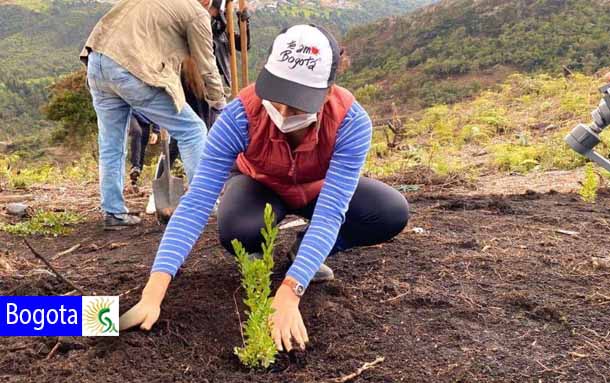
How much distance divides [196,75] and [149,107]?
1.84ft

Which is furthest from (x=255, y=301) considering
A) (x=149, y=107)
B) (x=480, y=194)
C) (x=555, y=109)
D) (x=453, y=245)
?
(x=555, y=109)

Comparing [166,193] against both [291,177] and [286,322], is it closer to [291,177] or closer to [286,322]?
[291,177]

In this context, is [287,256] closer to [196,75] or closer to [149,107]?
[149,107]

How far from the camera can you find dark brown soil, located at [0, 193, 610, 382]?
207 cm

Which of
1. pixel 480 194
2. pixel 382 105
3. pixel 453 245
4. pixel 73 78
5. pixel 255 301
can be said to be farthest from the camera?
pixel 382 105

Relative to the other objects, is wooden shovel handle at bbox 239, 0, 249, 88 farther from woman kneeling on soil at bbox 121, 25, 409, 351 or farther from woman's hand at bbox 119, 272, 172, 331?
woman's hand at bbox 119, 272, 172, 331

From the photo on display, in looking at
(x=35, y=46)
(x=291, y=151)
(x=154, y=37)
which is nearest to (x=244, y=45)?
(x=154, y=37)

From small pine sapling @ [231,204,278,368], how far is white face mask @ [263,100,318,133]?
0.38m

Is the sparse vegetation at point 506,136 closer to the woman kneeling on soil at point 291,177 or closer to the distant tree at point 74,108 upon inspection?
the woman kneeling on soil at point 291,177

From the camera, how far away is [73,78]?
20984mm

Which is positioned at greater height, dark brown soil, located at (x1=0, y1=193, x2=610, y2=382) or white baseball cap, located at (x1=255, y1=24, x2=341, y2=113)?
white baseball cap, located at (x1=255, y1=24, x2=341, y2=113)

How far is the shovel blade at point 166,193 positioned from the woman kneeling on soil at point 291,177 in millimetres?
1393

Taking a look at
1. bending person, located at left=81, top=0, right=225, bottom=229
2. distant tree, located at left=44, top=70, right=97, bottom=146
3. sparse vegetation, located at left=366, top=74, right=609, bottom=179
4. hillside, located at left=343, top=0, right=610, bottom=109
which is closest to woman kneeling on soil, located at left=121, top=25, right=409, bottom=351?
bending person, located at left=81, top=0, right=225, bottom=229

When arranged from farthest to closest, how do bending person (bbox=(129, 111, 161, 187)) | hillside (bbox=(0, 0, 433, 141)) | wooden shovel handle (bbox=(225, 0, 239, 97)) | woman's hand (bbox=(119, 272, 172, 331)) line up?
hillside (bbox=(0, 0, 433, 141)), bending person (bbox=(129, 111, 161, 187)), wooden shovel handle (bbox=(225, 0, 239, 97)), woman's hand (bbox=(119, 272, 172, 331))
